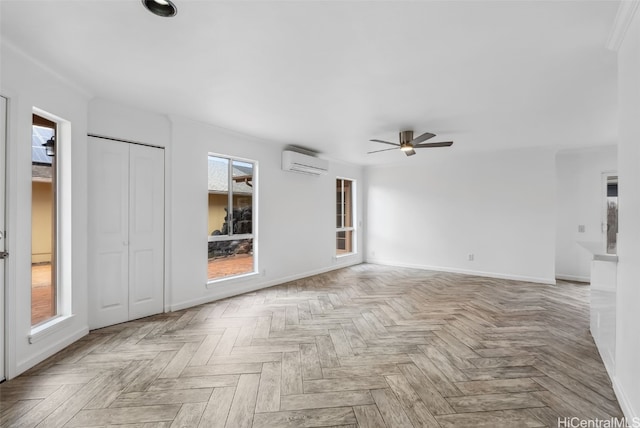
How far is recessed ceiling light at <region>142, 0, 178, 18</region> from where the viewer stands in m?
1.72

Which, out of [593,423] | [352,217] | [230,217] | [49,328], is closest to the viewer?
[593,423]

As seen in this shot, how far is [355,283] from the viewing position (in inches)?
211

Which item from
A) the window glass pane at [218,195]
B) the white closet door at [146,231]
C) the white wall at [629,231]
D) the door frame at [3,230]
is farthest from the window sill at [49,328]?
the white wall at [629,231]

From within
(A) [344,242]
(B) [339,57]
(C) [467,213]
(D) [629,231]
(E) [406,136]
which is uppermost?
(B) [339,57]

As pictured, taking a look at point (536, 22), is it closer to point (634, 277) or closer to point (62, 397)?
point (634, 277)

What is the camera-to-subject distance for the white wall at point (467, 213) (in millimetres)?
5395

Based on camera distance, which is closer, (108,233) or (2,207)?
(2,207)

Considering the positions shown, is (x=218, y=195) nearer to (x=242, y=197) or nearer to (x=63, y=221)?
(x=242, y=197)

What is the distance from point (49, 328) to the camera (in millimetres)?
2580

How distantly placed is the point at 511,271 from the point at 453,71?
461 cm

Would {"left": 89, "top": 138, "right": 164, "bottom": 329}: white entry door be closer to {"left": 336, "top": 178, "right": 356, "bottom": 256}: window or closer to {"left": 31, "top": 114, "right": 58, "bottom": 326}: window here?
{"left": 31, "top": 114, "right": 58, "bottom": 326}: window

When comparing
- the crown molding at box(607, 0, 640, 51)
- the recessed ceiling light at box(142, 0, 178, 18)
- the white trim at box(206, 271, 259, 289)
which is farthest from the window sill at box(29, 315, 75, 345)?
the crown molding at box(607, 0, 640, 51)

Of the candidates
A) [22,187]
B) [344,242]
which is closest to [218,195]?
[22,187]

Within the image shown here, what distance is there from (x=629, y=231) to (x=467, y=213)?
448 cm
